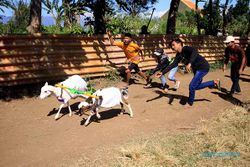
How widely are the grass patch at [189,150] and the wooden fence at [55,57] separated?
5.17 meters

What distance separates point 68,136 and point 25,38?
4.59 metres

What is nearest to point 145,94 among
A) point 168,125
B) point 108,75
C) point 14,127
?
point 108,75

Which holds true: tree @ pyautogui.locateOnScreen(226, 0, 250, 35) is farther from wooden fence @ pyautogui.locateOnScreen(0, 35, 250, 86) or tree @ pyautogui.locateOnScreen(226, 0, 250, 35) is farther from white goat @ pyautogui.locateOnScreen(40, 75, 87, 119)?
white goat @ pyautogui.locateOnScreen(40, 75, 87, 119)

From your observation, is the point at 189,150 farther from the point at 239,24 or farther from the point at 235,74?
the point at 239,24

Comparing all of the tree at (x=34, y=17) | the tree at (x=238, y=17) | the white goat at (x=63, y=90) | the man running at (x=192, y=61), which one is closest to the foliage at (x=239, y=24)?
the tree at (x=238, y=17)

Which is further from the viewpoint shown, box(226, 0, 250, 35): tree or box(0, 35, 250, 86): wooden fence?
box(226, 0, 250, 35): tree

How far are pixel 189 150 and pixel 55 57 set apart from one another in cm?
643

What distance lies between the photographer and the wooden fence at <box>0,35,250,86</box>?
10.2 m

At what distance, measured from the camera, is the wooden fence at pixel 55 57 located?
33.6ft

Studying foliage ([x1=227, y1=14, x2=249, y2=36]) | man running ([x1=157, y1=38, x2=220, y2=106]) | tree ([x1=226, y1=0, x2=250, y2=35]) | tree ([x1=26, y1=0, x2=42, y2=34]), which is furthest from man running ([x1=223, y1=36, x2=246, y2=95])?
foliage ([x1=227, y1=14, x2=249, y2=36])

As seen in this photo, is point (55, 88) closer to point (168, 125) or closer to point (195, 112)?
point (168, 125)

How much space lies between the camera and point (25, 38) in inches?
415

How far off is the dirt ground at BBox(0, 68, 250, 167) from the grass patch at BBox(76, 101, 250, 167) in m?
0.48

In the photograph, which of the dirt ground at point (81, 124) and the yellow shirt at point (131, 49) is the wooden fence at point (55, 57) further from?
the yellow shirt at point (131, 49)
